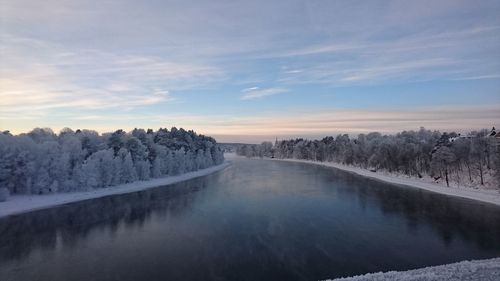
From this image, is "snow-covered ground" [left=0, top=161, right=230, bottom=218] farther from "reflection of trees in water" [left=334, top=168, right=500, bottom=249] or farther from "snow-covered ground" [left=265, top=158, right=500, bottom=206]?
"snow-covered ground" [left=265, top=158, right=500, bottom=206]

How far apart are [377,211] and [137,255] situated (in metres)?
33.4

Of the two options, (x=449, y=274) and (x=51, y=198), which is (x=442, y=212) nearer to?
(x=449, y=274)

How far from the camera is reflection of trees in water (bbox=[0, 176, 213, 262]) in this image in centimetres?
3247

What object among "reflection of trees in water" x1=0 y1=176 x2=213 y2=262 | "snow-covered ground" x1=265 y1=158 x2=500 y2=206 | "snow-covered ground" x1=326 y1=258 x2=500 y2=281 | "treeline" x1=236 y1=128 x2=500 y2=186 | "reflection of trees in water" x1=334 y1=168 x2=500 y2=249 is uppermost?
"treeline" x1=236 y1=128 x2=500 y2=186

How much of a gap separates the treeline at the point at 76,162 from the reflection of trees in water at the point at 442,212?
48236 mm

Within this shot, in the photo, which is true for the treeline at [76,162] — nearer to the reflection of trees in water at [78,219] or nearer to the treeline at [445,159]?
the reflection of trees in water at [78,219]

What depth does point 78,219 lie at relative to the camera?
42500mm

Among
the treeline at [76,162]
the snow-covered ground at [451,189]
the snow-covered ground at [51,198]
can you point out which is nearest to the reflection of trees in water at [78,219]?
the snow-covered ground at [51,198]

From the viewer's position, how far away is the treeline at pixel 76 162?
185ft

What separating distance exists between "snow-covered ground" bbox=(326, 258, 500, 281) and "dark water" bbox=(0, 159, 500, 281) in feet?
8.60

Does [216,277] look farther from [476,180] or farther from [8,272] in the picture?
[476,180]

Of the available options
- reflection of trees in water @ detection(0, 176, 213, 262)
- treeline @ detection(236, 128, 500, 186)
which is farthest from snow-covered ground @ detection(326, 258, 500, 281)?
treeline @ detection(236, 128, 500, 186)

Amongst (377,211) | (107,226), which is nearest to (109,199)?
(107,226)

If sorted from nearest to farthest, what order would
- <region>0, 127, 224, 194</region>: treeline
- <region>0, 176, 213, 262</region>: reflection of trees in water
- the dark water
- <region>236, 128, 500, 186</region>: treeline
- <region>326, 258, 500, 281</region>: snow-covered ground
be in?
1. <region>326, 258, 500, 281</region>: snow-covered ground
2. the dark water
3. <region>0, 176, 213, 262</region>: reflection of trees in water
4. <region>0, 127, 224, 194</region>: treeline
5. <region>236, 128, 500, 186</region>: treeline
